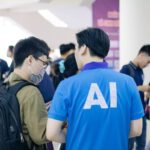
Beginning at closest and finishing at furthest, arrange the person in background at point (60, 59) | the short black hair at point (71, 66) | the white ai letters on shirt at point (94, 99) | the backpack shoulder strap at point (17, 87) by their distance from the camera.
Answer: the white ai letters on shirt at point (94, 99), the backpack shoulder strap at point (17, 87), the short black hair at point (71, 66), the person in background at point (60, 59)

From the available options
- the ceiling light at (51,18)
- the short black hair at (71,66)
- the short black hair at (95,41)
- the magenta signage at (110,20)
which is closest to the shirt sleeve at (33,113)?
the short black hair at (95,41)

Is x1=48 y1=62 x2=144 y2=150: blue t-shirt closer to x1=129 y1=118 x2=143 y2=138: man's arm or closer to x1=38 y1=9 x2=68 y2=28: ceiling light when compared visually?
x1=129 y1=118 x2=143 y2=138: man's arm

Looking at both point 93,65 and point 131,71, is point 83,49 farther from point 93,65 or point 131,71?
point 131,71

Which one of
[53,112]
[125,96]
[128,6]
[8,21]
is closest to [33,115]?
[53,112]

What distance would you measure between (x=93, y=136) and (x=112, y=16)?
240 inches

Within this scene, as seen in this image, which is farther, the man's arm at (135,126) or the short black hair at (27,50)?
the short black hair at (27,50)

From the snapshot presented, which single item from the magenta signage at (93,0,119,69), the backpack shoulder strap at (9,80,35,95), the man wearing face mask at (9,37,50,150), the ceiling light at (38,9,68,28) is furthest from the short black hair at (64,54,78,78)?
the ceiling light at (38,9,68,28)

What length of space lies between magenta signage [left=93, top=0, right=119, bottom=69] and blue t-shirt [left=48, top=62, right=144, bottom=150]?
544 centimetres

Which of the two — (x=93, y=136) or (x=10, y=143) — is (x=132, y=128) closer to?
(x=93, y=136)

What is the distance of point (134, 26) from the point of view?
4.70m

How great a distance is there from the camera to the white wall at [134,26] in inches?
182

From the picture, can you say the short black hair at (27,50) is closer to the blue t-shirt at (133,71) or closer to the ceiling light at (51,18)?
the blue t-shirt at (133,71)

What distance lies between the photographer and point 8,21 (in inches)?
392

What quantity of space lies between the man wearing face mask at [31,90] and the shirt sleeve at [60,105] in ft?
0.39
